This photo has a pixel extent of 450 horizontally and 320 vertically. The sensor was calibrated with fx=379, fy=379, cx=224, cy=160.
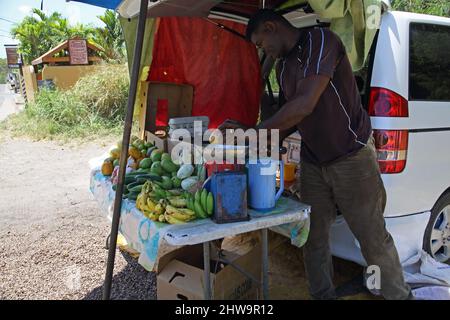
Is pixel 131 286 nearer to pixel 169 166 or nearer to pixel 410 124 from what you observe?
pixel 169 166

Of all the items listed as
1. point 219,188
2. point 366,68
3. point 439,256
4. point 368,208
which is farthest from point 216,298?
point 439,256

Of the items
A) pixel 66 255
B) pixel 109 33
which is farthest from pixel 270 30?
pixel 109 33

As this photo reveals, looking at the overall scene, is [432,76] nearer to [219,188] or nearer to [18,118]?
[219,188]

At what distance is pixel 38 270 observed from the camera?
3443 millimetres

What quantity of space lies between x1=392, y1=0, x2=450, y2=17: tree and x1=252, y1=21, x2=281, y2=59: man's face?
276 inches

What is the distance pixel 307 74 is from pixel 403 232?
1.36m

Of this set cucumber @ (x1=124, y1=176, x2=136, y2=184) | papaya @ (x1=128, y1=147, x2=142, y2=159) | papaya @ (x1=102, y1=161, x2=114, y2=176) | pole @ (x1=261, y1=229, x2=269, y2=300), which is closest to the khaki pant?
pole @ (x1=261, y1=229, x2=269, y2=300)

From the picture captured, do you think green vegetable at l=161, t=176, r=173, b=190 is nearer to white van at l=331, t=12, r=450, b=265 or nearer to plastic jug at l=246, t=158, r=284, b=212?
plastic jug at l=246, t=158, r=284, b=212

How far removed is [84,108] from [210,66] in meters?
7.69

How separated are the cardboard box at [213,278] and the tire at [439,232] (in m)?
1.36

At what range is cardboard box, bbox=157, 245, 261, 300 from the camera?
229 centimetres

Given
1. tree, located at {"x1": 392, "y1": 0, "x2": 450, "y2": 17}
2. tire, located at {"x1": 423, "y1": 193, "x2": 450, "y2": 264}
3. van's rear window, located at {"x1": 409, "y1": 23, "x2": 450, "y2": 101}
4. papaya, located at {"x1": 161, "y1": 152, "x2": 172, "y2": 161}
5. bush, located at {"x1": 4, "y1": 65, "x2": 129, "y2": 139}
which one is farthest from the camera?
bush, located at {"x1": 4, "y1": 65, "x2": 129, "y2": 139}

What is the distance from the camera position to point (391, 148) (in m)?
2.45

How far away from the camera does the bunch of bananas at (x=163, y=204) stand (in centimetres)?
196
